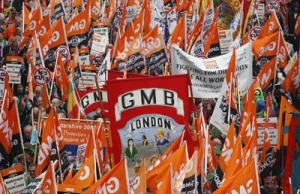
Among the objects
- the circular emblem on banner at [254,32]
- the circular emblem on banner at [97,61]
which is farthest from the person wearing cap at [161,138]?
the circular emblem on banner at [254,32]

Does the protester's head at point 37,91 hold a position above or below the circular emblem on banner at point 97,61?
A: below

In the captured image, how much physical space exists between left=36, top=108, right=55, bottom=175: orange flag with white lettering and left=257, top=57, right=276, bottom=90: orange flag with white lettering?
5.25 meters

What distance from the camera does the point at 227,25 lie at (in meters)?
30.2

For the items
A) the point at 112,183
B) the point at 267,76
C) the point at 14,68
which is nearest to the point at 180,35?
the point at 267,76

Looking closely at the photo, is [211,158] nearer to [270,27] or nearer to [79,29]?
[270,27]

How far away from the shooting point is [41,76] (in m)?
23.4

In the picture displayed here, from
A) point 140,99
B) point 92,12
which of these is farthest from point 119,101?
point 92,12

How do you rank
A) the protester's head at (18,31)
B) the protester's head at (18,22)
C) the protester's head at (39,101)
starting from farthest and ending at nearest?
1. the protester's head at (18,22)
2. the protester's head at (18,31)
3. the protester's head at (39,101)

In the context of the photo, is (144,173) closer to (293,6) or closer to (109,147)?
(109,147)

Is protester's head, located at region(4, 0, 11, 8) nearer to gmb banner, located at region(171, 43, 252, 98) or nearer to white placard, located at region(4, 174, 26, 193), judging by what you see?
gmb banner, located at region(171, 43, 252, 98)

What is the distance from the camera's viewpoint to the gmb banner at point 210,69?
22.3 meters

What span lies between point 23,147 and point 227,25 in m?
10.5

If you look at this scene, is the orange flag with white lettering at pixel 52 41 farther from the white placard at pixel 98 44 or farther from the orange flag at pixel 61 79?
the orange flag at pixel 61 79

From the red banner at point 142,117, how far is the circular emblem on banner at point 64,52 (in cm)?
693
